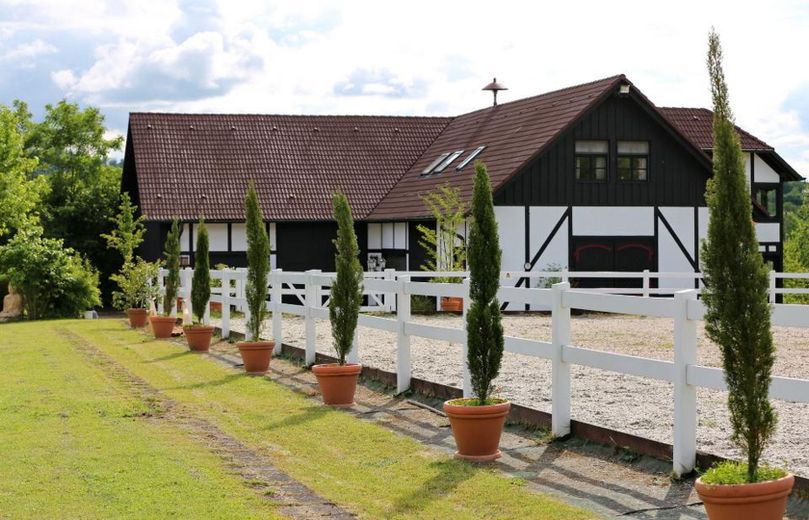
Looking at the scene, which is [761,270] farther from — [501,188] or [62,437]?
[501,188]

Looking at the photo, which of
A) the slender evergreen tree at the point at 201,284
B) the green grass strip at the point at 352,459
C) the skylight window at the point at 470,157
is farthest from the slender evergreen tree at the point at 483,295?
the skylight window at the point at 470,157

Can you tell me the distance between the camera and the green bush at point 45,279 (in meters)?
31.9

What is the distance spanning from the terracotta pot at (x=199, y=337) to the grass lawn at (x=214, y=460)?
4.29 metres

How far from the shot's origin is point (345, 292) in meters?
13.1

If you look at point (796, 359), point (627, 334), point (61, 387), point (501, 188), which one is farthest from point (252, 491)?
point (501, 188)

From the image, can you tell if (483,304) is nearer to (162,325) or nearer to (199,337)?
(199,337)

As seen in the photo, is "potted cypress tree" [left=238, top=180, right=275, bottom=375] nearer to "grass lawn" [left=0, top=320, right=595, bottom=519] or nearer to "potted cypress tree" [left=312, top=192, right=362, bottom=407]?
"grass lawn" [left=0, top=320, right=595, bottom=519]

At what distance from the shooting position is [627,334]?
67.1ft

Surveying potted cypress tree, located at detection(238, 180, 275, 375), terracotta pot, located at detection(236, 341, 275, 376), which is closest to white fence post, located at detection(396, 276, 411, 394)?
terracotta pot, located at detection(236, 341, 275, 376)

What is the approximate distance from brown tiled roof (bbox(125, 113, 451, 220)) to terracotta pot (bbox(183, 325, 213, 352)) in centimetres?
1500

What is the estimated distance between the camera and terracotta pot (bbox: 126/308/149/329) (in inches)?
1036

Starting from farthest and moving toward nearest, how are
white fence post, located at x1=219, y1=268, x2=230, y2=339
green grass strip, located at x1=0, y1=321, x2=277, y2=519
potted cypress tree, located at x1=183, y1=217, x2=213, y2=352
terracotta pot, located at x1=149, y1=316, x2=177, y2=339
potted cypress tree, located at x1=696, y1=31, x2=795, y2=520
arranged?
terracotta pot, located at x1=149, y1=316, x2=177, y2=339 → white fence post, located at x1=219, y1=268, x2=230, y2=339 → potted cypress tree, located at x1=183, y1=217, x2=213, y2=352 → green grass strip, located at x1=0, y1=321, x2=277, y2=519 → potted cypress tree, located at x1=696, y1=31, x2=795, y2=520

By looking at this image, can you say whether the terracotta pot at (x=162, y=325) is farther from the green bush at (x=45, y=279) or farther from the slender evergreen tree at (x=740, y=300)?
the slender evergreen tree at (x=740, y=300)

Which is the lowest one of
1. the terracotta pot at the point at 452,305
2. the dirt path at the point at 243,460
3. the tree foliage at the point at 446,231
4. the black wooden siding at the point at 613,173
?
the dirt path at the point at 243,460
